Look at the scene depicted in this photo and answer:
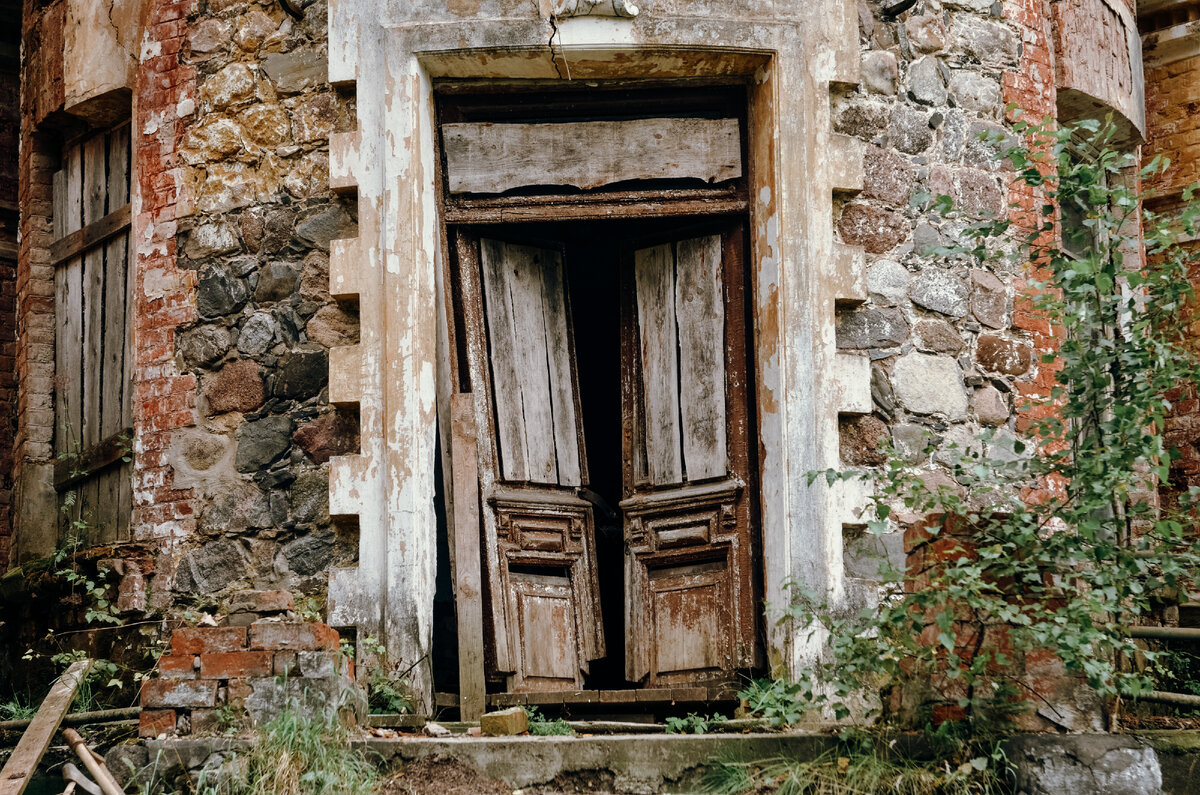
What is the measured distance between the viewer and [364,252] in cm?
552

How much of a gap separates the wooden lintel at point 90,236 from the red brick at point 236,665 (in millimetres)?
3282

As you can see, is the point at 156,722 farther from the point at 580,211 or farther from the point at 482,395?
the point at 580,211

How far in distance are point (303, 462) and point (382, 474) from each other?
1.44 feet

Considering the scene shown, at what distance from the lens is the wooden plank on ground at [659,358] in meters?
6.03

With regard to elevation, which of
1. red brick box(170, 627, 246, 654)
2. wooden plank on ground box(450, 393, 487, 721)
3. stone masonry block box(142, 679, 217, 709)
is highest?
wooden plank on ground box(450, 393, 487, 721)

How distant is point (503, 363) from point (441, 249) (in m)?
0.67

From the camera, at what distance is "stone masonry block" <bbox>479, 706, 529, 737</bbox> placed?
4.68m

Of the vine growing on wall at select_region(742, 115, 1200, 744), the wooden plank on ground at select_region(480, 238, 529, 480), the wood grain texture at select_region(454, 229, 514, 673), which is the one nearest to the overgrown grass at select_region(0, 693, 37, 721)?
the wood grain texture at select_region(454, 229, 514, 673)

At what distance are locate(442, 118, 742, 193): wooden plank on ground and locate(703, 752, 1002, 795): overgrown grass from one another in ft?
9.27

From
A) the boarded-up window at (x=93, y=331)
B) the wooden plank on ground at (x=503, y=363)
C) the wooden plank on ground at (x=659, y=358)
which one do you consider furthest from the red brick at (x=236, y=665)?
the boarded-up window at (x=93, y=331)

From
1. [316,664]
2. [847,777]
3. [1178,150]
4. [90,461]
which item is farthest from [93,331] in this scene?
[1178,150]

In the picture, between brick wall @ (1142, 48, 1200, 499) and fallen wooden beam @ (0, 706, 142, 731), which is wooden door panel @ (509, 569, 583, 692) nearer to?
fallen wooden beam @ (0, 706, 142, 731)

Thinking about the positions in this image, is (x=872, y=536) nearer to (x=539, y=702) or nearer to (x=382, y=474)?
(x=539, y=702)

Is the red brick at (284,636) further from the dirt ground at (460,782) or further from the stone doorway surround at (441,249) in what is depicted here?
the stone doorway surround at (441,249)
